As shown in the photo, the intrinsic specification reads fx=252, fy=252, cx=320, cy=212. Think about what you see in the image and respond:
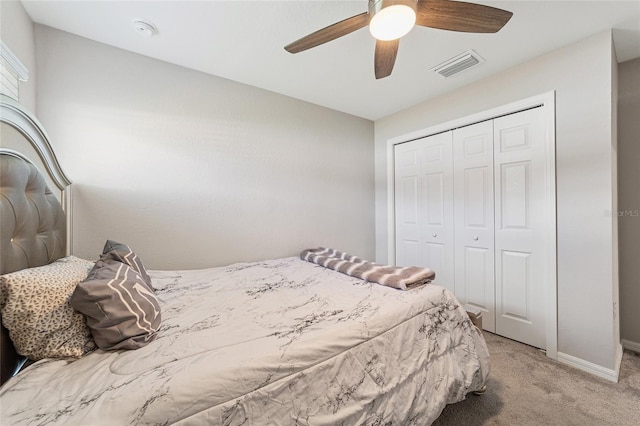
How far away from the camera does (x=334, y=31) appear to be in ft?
4.43

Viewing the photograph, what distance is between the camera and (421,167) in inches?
115

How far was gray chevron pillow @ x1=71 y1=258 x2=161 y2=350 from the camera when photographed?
0.87 meters

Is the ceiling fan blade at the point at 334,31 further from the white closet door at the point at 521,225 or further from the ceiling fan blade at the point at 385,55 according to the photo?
the white closet door at the point at 521,225

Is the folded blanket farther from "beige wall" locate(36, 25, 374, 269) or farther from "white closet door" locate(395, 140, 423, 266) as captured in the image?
"white closet door" locate(395, 140, 423, 266)

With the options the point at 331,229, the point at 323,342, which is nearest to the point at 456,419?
the point at 323,342

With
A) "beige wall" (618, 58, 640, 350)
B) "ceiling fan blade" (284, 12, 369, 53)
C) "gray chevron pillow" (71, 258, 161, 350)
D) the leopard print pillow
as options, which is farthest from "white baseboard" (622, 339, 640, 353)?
the leopard print pillow

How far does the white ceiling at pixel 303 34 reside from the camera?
155 cm

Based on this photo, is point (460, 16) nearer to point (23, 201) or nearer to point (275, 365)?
point (275, 365)

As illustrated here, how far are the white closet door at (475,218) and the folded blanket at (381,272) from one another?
1.15 m

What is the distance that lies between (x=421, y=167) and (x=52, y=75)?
3243 mm

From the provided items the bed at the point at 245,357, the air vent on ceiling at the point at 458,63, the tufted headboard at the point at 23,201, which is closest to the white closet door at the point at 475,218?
the air vent on ceiling at the point at 458,63

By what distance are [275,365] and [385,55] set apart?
1.74 m

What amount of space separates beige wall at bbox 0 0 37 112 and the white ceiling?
11 cm

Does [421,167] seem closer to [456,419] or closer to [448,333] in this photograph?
[448,333]
